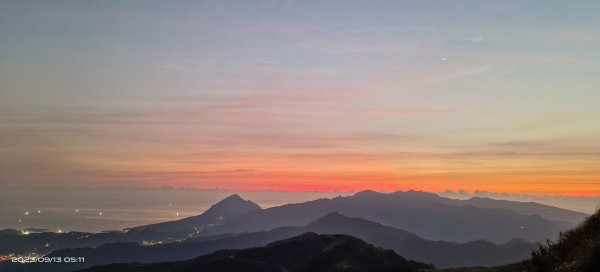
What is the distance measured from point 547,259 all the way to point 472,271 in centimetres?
4096

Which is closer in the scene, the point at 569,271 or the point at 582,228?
the point at 569,271

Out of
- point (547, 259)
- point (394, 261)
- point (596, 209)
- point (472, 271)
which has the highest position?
point (596, 209)

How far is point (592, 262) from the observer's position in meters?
18.0

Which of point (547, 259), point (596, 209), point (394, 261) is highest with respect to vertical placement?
point (596, 209)

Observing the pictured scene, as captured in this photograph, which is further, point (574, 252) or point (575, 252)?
point (574, 252)

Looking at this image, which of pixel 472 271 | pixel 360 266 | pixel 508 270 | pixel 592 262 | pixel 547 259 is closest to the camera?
pixel 592 262

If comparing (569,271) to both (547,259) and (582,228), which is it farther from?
(582,228)

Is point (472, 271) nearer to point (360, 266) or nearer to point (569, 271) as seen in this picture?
point (569, 271)

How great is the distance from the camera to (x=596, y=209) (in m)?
23.9

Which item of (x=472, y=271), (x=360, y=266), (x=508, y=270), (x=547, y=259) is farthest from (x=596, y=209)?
(x=360, y=266)

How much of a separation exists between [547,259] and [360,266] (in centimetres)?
17626

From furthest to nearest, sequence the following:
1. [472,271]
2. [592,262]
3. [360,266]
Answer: [360,266] → [472,271] → [592,262]

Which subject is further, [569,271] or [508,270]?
[508,270]

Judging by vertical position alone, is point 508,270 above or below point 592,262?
below
